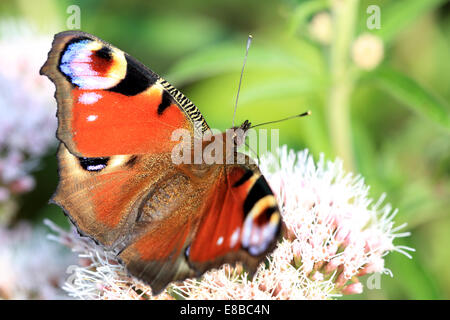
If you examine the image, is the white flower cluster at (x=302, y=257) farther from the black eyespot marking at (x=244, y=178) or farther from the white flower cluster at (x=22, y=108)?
the white flower cluster at (x=22, y=108)

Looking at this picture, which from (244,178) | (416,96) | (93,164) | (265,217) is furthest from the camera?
(416,96)

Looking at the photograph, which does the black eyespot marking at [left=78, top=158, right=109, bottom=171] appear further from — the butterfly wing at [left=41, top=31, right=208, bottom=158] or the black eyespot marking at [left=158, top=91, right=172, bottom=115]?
the black eyespot marking at [left=158, top=91, right=172, bottom=115]

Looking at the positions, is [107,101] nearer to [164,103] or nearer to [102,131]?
[102,131]

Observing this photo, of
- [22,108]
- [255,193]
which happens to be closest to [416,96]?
[255,193]

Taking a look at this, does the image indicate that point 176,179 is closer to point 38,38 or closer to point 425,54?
point 38,38

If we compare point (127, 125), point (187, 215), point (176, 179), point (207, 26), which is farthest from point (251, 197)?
point (207, 26)
